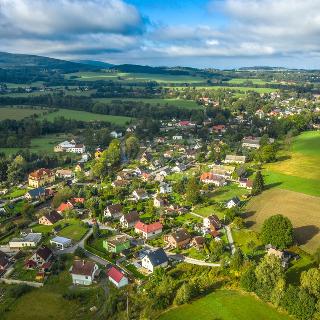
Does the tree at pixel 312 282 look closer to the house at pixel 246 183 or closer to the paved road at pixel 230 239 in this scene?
the paved road at pixel 230 239

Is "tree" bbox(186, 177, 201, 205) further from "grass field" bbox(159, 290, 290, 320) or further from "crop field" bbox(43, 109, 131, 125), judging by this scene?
"crop field" bbox(43, 109, 131, 125)

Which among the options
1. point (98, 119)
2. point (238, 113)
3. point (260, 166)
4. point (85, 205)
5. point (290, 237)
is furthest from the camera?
point (238, 113)

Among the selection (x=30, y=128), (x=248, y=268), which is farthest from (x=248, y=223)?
(x=30, y=128)

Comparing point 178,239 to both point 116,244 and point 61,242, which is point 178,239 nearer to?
point 116,244

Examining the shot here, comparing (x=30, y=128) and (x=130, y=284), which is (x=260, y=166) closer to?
(x=130, y=284)

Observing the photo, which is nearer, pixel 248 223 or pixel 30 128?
pixel 248 223

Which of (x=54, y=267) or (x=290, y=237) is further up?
(x=290, y=237)
